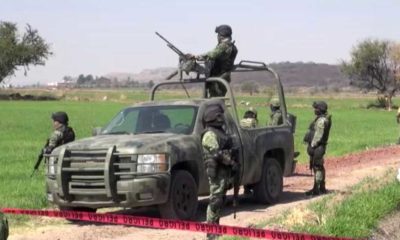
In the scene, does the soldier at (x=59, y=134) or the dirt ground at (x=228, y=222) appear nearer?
the dirt ground at (x=228, y=222)

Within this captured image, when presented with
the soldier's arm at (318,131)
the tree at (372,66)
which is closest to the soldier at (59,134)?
the soldier's arm at (318,131)

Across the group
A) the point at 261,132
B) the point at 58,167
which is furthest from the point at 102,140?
the point at 261,132

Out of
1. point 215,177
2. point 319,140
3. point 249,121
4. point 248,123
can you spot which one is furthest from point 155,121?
point 319,140

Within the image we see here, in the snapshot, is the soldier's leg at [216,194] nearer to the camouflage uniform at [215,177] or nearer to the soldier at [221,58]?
the camouflage uniform at [215,177]

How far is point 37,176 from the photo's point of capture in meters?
15.9

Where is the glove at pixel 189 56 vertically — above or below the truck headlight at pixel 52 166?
above

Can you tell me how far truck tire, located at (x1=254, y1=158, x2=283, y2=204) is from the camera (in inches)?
480

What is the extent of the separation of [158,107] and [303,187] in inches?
192

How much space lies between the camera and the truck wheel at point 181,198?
9906mm

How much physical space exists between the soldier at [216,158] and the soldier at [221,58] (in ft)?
10.5

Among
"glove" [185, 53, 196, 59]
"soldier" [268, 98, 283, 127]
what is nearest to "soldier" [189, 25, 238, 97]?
"glove" [185, 53, 196, 59]

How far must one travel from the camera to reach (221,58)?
11.9m

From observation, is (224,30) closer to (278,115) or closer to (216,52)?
(216,52)

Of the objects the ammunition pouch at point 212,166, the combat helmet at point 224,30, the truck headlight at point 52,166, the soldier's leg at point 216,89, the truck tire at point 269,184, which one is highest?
the combat helmet at point 224,30
